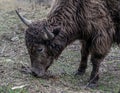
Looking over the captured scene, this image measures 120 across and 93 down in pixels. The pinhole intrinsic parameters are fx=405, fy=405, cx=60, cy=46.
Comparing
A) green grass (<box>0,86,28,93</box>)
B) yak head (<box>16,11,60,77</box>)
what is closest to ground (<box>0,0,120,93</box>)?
green grass (<box>0,86,28,93</box>)

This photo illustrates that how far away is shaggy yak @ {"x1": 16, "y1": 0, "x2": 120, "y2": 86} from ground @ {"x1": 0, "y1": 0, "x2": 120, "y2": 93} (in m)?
0.34

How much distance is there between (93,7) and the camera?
8312mm

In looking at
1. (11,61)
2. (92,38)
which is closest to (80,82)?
(92,38)

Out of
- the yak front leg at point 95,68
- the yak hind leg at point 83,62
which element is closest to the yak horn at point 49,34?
the yak front leg at point 95,68

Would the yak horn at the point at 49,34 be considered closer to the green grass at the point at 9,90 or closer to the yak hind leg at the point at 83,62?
the green grass at the point at 9,90

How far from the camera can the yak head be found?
308 inches

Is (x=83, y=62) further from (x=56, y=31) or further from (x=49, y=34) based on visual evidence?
(x=49, y=34)

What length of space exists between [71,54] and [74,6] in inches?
99.4

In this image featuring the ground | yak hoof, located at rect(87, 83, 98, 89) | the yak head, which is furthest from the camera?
yak hoof, located at rect(87, 83, 98, 89)

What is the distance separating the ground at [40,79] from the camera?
7449 millimetres

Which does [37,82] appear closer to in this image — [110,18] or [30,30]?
[30,30]

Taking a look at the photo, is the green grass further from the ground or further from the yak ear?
the yak ear

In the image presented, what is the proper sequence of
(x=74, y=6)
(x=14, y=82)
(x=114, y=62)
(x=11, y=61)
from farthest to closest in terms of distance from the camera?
1. (x=114, y=62)
2. (x=11, y=61)
3. (x=74, y=6)
4. (x=14, y=82)

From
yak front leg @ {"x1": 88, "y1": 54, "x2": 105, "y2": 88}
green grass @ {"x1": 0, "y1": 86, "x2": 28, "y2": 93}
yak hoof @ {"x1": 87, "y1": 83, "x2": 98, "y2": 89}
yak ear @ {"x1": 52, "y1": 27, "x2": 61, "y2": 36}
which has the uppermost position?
yak ear @ {"x1": 52, "y1": 27, "x2": 61, "y2": 36}
